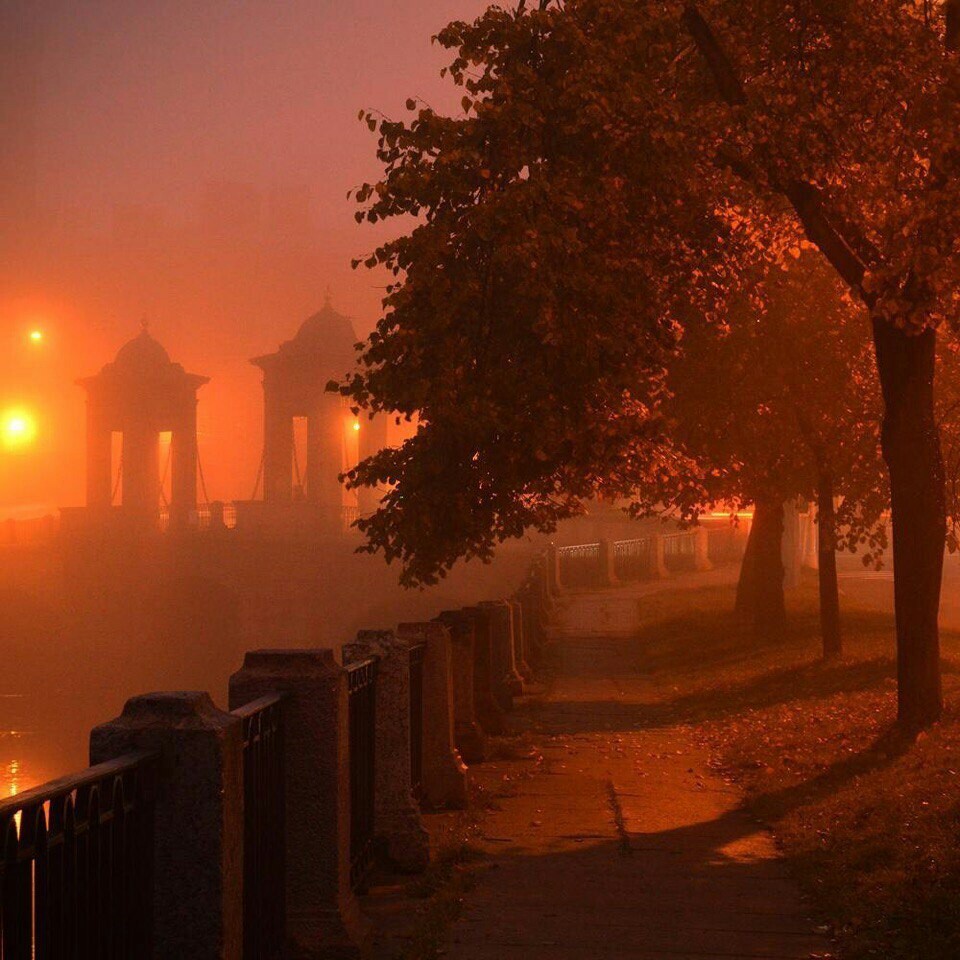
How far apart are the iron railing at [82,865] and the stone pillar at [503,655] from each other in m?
14.6

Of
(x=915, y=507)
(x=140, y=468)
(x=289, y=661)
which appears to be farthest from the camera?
(x=140, y=468)

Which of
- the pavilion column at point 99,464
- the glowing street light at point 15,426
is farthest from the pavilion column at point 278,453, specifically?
the glowing street light at point 15,426

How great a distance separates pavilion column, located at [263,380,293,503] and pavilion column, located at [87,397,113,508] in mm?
7638

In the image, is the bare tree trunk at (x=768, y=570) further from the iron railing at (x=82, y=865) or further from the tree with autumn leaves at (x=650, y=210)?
the iron railing at (x=82, y=865)

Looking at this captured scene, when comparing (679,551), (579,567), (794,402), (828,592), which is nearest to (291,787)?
(794,402)

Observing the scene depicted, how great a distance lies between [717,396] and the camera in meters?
23.1

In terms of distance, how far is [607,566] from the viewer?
57.0 m

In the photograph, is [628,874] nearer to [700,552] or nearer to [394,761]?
[394,761]

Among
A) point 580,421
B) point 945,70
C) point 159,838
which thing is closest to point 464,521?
point 580,421

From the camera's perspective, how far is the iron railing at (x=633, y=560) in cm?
5906

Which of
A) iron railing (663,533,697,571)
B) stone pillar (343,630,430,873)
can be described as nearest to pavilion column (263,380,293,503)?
iron railing (663,533,697,571)

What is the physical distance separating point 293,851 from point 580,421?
8.43 m

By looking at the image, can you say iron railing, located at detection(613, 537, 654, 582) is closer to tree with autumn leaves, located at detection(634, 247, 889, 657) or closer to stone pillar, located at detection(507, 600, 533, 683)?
stone pillar, located at detection(507, 600, 533, 683)

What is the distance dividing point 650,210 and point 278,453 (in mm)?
58157
